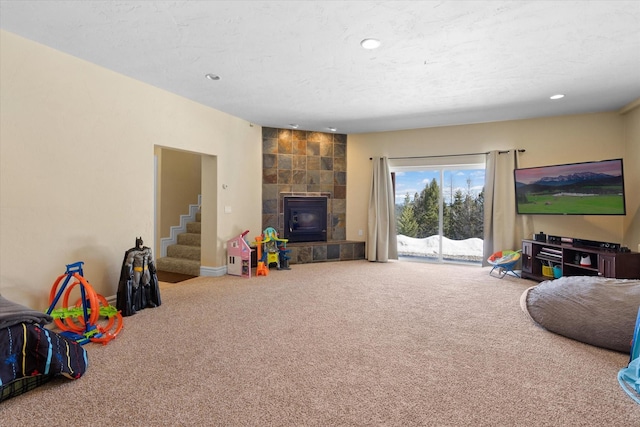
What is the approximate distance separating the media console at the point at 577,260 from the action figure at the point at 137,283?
525cm

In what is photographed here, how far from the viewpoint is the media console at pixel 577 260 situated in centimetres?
372

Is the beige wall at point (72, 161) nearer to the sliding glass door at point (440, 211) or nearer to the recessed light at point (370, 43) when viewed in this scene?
the recessed light at point (370, 43)

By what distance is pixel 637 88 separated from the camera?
381 centimetres

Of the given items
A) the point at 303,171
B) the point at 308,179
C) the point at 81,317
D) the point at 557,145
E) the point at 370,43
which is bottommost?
the point at 81,317

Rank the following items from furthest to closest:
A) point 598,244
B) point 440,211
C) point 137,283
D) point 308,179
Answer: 1. point 308,179
2. point 440,211
3. point 598,244
4. point 137,283

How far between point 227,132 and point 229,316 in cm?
308

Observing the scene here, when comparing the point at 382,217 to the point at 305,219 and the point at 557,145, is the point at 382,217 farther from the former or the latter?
the point at 557,145

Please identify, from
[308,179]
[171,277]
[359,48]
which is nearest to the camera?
[359,48]

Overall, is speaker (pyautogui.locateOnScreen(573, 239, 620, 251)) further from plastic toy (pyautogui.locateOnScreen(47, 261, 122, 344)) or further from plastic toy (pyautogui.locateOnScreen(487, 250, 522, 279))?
plastic toy (pyautogui.locateOnScreen(47, 261, 122, 344))

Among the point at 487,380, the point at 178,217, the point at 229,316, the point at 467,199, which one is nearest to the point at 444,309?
the point at 487,380

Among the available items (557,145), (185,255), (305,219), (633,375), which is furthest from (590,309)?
(185,255)

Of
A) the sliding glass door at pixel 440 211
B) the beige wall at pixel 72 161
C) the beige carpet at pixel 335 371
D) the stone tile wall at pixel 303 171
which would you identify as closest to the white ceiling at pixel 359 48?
the beige wall at pixel 72 161

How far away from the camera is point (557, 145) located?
16.7ft

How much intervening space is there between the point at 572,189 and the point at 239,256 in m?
4.97
